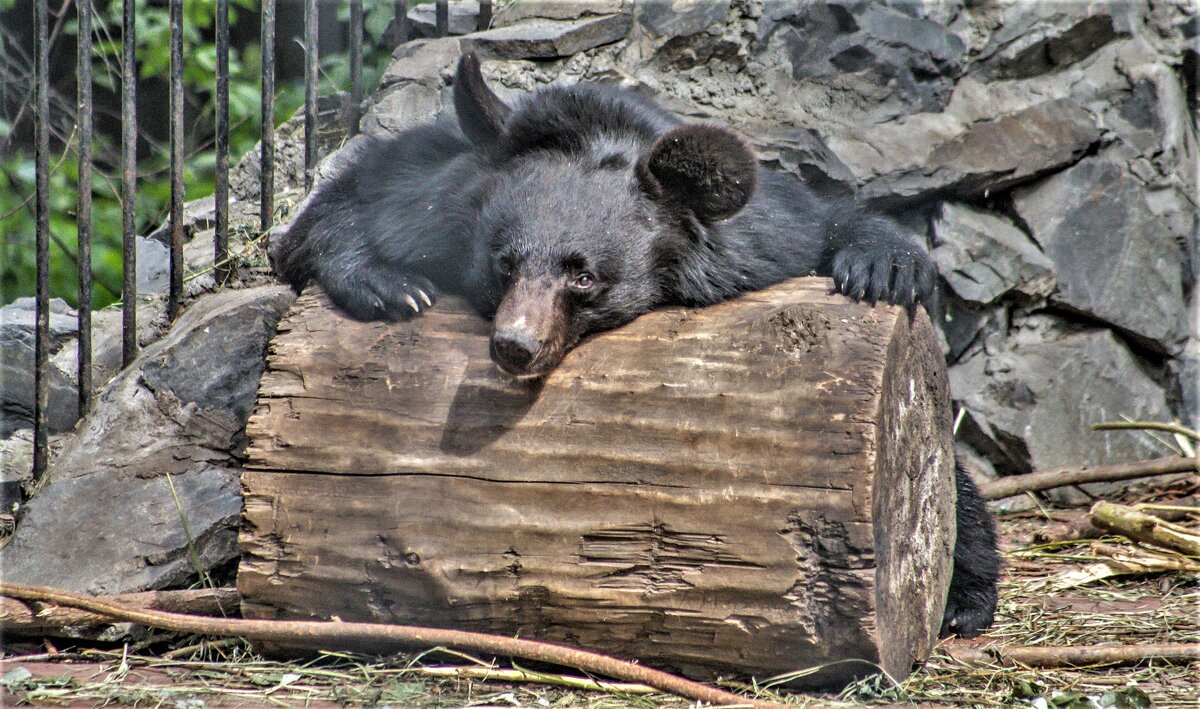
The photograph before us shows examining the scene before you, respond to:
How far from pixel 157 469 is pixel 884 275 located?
8.30ft

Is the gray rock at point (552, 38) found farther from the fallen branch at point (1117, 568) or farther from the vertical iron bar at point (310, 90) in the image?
the fallen branch at point (1117, 568)

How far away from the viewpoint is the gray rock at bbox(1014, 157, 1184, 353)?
16.9ft

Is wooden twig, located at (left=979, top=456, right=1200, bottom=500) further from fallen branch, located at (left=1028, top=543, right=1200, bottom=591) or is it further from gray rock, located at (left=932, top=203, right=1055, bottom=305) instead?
gray rock, located at (left=932, top=203, right=1055, bottom=305)

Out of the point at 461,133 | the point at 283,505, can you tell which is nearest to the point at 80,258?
the point at 461,133

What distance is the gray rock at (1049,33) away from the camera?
5.23m

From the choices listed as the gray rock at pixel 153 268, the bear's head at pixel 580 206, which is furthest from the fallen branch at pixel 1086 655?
the gray rock at pixel 153 268

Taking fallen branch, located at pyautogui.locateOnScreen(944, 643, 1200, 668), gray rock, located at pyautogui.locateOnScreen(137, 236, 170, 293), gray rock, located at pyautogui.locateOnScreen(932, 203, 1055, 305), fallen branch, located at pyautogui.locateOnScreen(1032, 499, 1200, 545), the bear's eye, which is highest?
the bear's eye

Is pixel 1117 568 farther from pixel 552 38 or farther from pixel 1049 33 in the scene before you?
pixel 552 38

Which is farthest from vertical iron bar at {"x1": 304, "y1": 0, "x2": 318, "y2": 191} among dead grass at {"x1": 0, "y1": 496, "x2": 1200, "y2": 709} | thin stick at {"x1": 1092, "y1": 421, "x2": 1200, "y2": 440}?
thin stick at {"x1": 1092, "y1": 421, "x2": 1200, "y2": 440}

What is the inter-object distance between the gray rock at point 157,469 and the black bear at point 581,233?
404 mm

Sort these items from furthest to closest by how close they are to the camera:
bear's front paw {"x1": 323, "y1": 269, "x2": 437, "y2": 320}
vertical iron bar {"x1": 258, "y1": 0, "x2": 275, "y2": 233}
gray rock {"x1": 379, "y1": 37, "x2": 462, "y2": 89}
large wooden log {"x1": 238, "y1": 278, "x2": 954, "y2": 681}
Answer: gray rock {"x1": 379, "y1": 37, "x2": 462, "y2": 89}
vertical iron bar {"x1": 258, "y1": 0, "x2": 275, "y2": 233}
bear's front paw {"x1": 323, "y1": 269, "x2": 437, "y2": 320}
large wooden log {"x1": 238, "y1": 278, "x2": 954, "y2": 681}

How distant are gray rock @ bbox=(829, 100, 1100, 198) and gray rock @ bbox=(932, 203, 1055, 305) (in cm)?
19

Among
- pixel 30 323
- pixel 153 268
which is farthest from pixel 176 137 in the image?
pixel 30 323

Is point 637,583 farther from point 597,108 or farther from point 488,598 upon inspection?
point 597,108
